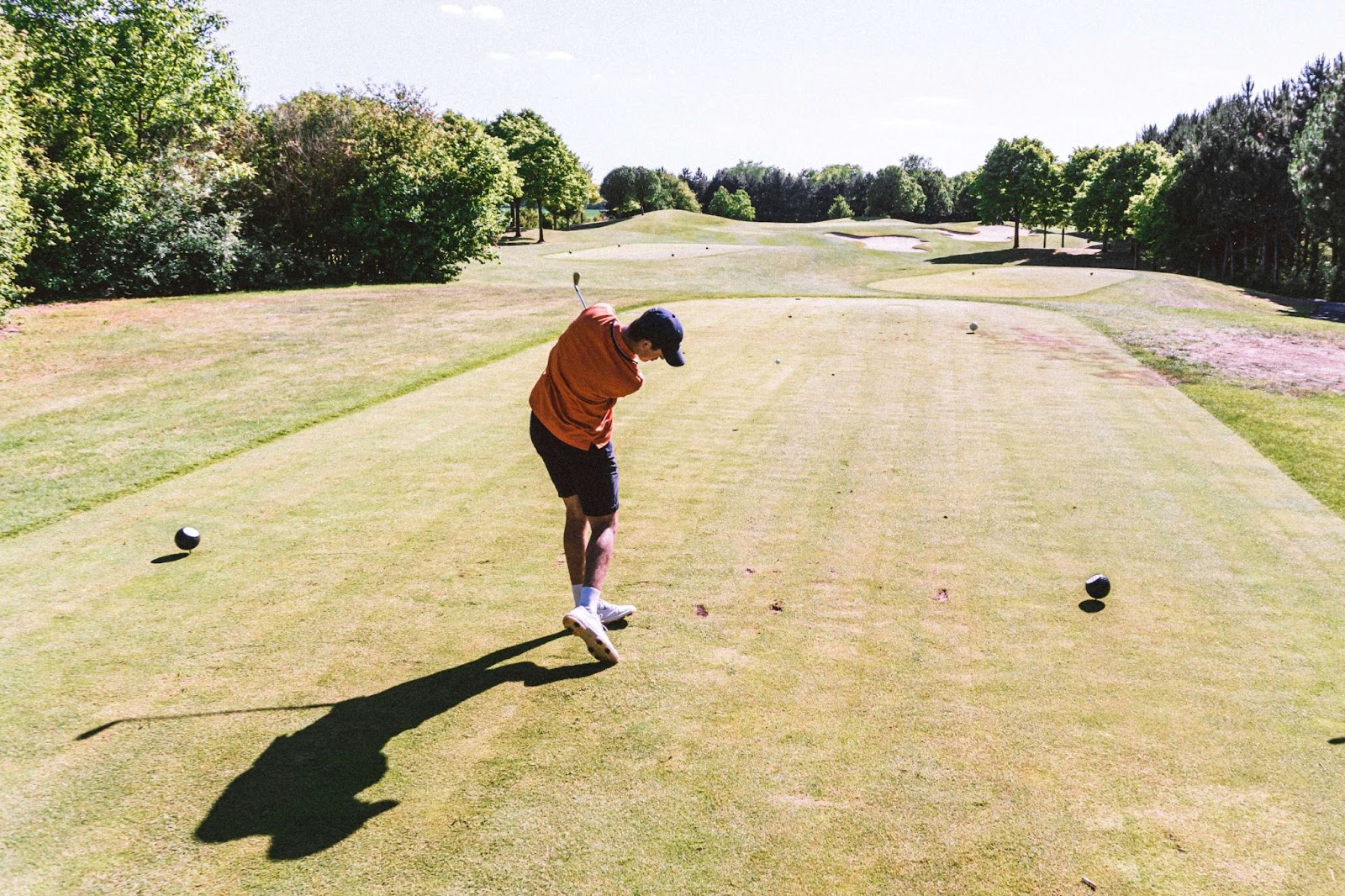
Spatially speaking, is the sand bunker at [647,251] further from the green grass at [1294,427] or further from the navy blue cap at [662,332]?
the navy blue cap at [662,332]

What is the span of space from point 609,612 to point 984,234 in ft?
353

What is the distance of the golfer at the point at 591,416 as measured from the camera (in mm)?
6082

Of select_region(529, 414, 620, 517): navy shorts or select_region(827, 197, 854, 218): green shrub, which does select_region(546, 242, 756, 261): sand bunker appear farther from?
select_region(827, 197, 854, 218): green shrub

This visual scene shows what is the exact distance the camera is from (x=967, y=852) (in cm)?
404

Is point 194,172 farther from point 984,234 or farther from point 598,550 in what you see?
point 984,234

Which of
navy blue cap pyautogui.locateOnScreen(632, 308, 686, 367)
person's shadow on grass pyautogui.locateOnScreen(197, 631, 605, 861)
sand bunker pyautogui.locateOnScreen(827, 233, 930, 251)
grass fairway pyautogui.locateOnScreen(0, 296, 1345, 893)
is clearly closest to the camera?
grass fairway pyautogui.locateOnScreen(0, 296, 1345, 893)

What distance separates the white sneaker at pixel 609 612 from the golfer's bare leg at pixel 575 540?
29cm

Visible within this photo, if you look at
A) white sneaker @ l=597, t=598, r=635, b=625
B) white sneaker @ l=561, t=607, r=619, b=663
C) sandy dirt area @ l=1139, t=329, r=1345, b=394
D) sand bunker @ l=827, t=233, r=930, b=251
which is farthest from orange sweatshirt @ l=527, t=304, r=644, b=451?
sand bunker @ l=827, t=233, r=930, b=251

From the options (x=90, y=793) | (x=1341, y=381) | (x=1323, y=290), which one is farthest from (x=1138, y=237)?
(x=90, y=793)

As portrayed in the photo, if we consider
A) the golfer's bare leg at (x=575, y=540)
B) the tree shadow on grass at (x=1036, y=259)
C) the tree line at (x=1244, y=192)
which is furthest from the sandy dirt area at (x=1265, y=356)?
the tree shadow on grass at (x=1036, y=259)

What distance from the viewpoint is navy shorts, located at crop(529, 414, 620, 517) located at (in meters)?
6.41

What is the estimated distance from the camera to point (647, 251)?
64.9 metres

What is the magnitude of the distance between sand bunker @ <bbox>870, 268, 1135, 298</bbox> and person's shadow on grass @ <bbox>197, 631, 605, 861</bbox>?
39229 millimetres

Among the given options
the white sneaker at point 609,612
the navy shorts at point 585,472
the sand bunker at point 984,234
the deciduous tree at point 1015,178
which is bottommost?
the white sneaker at point 609,612
